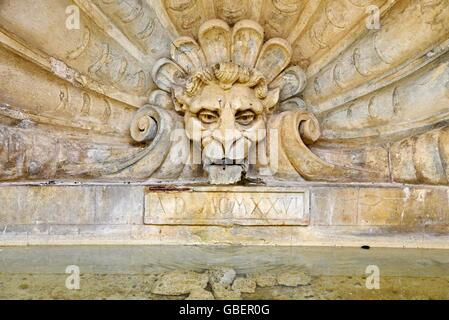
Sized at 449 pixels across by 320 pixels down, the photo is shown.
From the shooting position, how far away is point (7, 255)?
6.61 ft

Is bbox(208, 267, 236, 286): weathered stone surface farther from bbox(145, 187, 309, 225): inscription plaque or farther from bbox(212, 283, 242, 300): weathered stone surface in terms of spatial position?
bbox(145, 187, 309, 225): inscription plaque

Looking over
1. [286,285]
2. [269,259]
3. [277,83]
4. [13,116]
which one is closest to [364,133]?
[277,83]

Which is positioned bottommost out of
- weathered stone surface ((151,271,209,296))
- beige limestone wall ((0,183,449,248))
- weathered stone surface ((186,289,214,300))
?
weathered stone surface ((186,289,214,300))

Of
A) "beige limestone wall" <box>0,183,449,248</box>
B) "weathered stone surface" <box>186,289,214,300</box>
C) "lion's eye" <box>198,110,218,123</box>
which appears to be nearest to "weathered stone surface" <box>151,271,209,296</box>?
"weathered stone surface" <box>186,289,214,300</box>

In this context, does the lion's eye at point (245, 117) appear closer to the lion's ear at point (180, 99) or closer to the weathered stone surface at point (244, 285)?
the lion's ear at point (180, 99)

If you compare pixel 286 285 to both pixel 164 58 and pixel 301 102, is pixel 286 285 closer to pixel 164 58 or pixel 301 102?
pixel 301 102

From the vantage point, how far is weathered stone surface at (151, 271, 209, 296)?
64.2 inches

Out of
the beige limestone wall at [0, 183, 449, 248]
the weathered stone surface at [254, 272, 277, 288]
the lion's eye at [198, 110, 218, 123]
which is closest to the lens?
the weathered stone surface at [254, 272, 277, 288]

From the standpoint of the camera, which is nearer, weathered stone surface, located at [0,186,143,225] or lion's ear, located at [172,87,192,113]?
weathered stone surface, located at [0,186,143,225]

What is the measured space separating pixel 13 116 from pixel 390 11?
206 cm

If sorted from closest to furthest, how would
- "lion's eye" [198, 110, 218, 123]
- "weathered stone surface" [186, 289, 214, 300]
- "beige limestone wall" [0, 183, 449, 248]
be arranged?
"weathered stone surface" [186, 289, 214, 300] < "beige limestone wall" [0, 183, 449, 248] < "lion's eye" [198, 110, 218, 123]

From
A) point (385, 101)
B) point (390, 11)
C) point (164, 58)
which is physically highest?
point (390, 11)

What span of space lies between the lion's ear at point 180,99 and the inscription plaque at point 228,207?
0.49 meters

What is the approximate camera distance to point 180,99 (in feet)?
8.03
